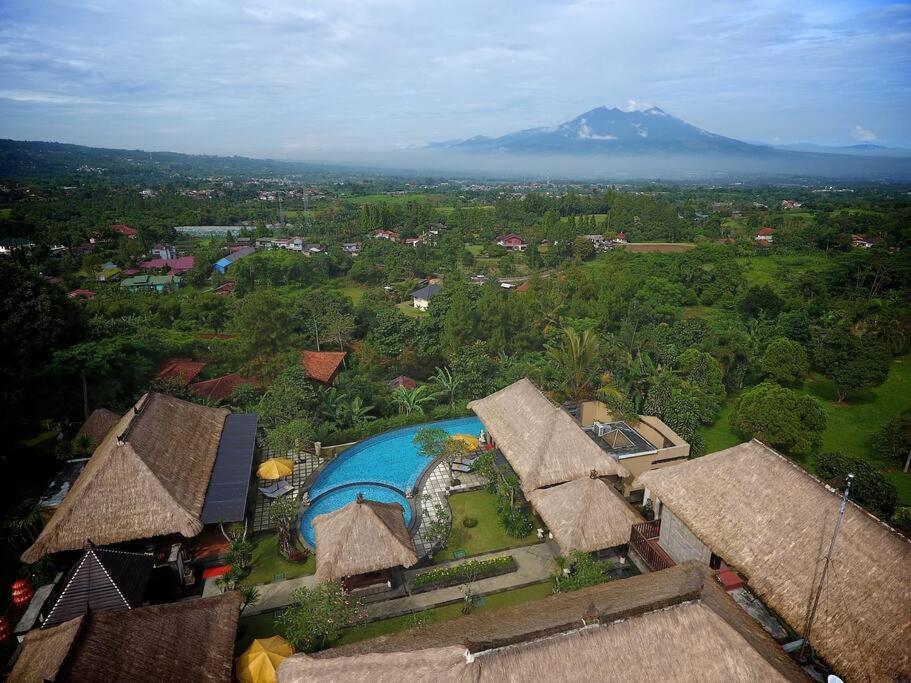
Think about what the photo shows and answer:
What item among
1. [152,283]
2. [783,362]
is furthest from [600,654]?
[152,283]

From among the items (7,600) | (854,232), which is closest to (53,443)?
(7,600)

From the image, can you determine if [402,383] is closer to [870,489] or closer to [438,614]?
[438,614]

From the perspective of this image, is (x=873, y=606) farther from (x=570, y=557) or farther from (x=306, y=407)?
(x=306, y=407)

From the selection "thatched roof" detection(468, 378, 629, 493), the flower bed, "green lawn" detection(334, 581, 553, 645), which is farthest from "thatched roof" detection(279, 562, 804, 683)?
"thatched roof" detection(468, 378, 629, 493)

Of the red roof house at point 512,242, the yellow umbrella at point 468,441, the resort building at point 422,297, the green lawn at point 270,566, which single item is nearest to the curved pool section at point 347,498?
the green lawn at point 270,566

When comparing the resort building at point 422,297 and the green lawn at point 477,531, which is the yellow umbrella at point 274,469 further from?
the resort building at point 422,297

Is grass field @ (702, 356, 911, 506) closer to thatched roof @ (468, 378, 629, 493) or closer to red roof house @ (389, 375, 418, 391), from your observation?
thatched roof @ (468, 378, 629, 493)
